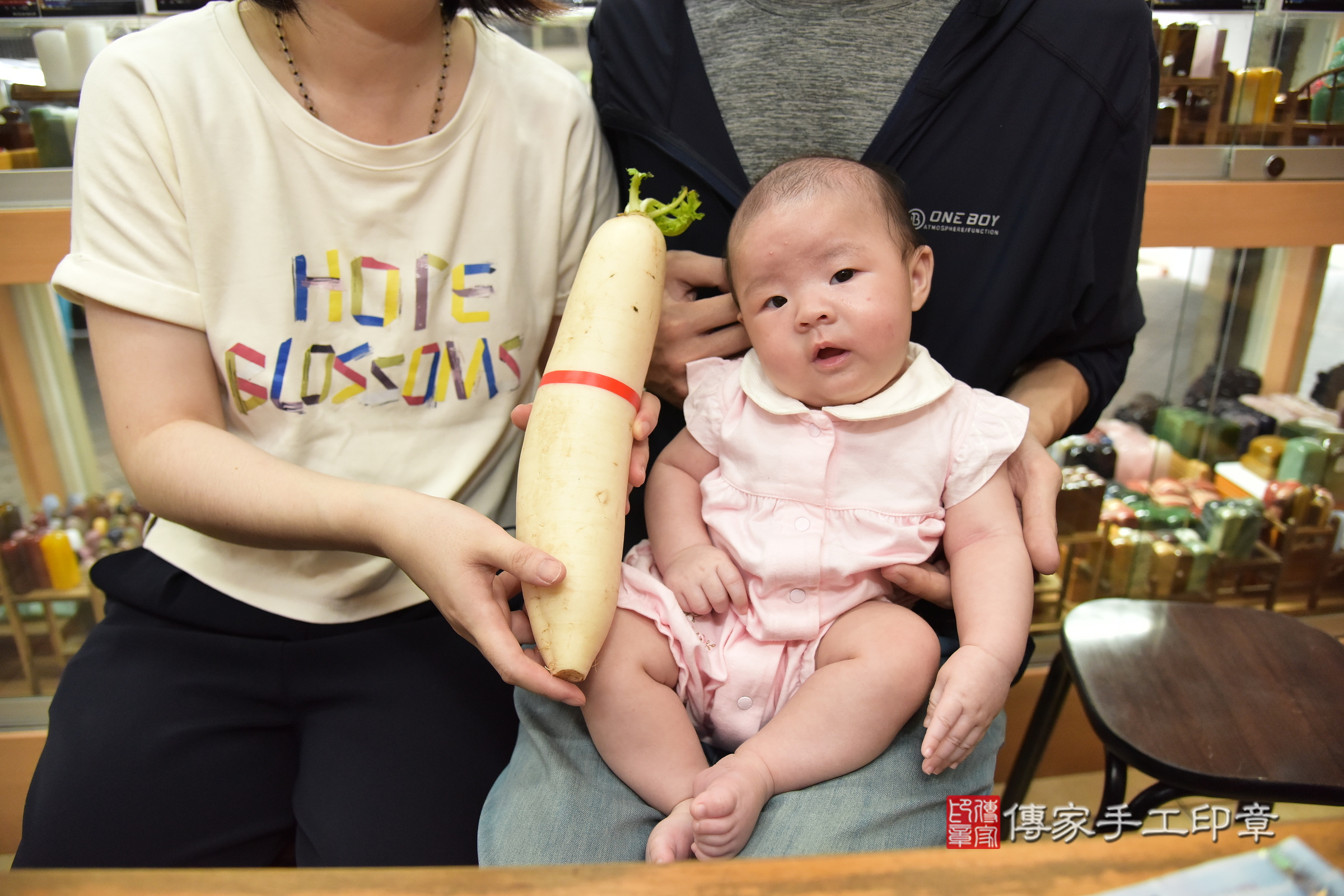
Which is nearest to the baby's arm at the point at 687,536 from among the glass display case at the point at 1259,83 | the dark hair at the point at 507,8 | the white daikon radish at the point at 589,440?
the white daikon radish at the point at 589,440

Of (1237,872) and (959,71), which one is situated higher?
(959,71)

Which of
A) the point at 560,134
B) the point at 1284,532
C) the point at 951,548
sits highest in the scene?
the point at 560,134

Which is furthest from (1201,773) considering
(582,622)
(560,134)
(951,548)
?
(560,134)

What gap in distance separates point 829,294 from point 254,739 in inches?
36.8

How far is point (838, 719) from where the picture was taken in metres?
0.89

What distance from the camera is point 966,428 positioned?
3.37ft

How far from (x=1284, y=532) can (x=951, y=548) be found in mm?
1672

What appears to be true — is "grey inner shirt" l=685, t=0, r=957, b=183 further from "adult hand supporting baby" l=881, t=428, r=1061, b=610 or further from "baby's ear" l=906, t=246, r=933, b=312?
"adult hand supporting baby" l=881, t=428, r=1061, b=610

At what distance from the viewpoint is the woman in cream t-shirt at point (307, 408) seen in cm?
98

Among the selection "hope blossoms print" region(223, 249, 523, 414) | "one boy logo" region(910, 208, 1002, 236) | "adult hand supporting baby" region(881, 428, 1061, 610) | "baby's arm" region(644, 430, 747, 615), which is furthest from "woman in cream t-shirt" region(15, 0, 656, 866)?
"one boy logo" region(910, 208, 1002, 236)

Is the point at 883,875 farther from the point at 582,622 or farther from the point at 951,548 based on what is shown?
the point at 951,548

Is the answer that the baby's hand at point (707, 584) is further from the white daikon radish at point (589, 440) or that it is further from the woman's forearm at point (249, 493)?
the woman's forearm at point (249, 493)

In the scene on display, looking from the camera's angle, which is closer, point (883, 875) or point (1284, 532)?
point (883, 875)

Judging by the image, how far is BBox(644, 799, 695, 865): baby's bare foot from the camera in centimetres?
81
